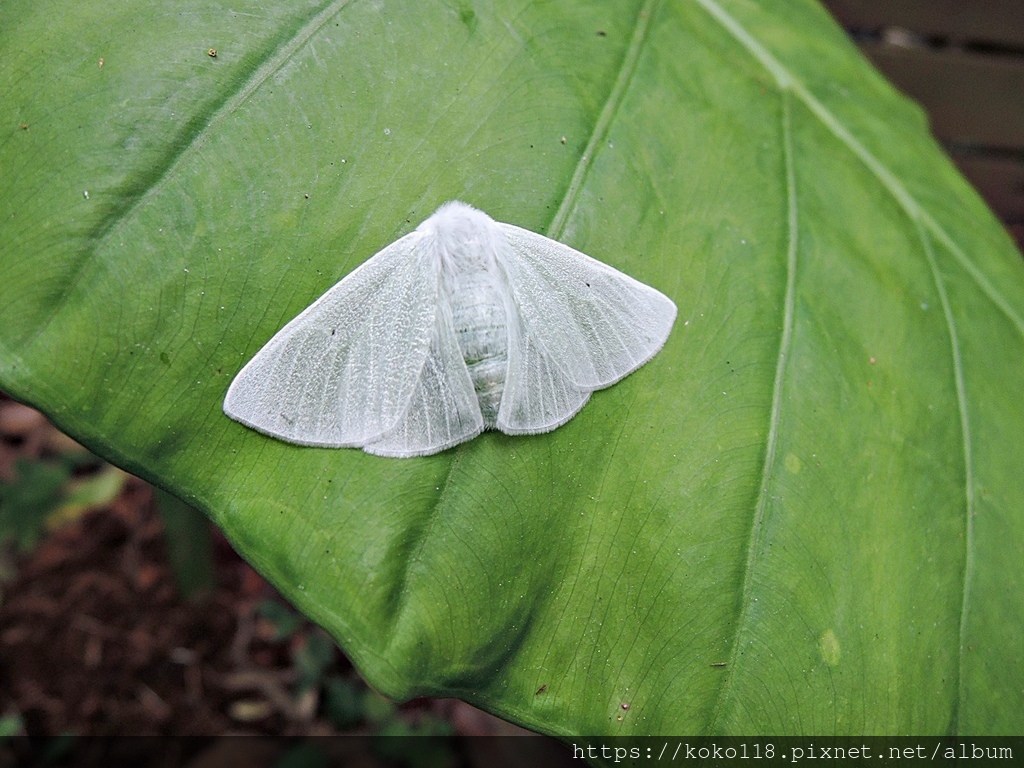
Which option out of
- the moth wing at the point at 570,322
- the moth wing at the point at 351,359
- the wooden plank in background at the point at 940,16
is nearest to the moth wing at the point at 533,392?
the moth wing at the point at 570,322

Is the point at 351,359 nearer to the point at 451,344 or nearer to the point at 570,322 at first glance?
the point at 451,344

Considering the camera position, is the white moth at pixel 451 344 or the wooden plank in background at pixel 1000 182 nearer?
the white moth at pixel 451 344

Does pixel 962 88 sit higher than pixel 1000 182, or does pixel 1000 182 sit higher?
pixel 962 88

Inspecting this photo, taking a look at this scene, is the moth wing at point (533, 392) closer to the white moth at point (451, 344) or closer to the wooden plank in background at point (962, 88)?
the white moth at point (451, 344)

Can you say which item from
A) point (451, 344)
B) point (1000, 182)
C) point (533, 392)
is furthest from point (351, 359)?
point (1000, 182)

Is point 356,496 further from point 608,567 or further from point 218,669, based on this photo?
point 218,669

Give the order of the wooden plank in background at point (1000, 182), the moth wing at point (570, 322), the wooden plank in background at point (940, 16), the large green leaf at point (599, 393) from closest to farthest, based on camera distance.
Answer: the large green leaf at point (599, 393)
the moth wing at point (570, 322)
the wooden plank in background at point (940, 16)
the wooden plank in background at point (1000, 182)
